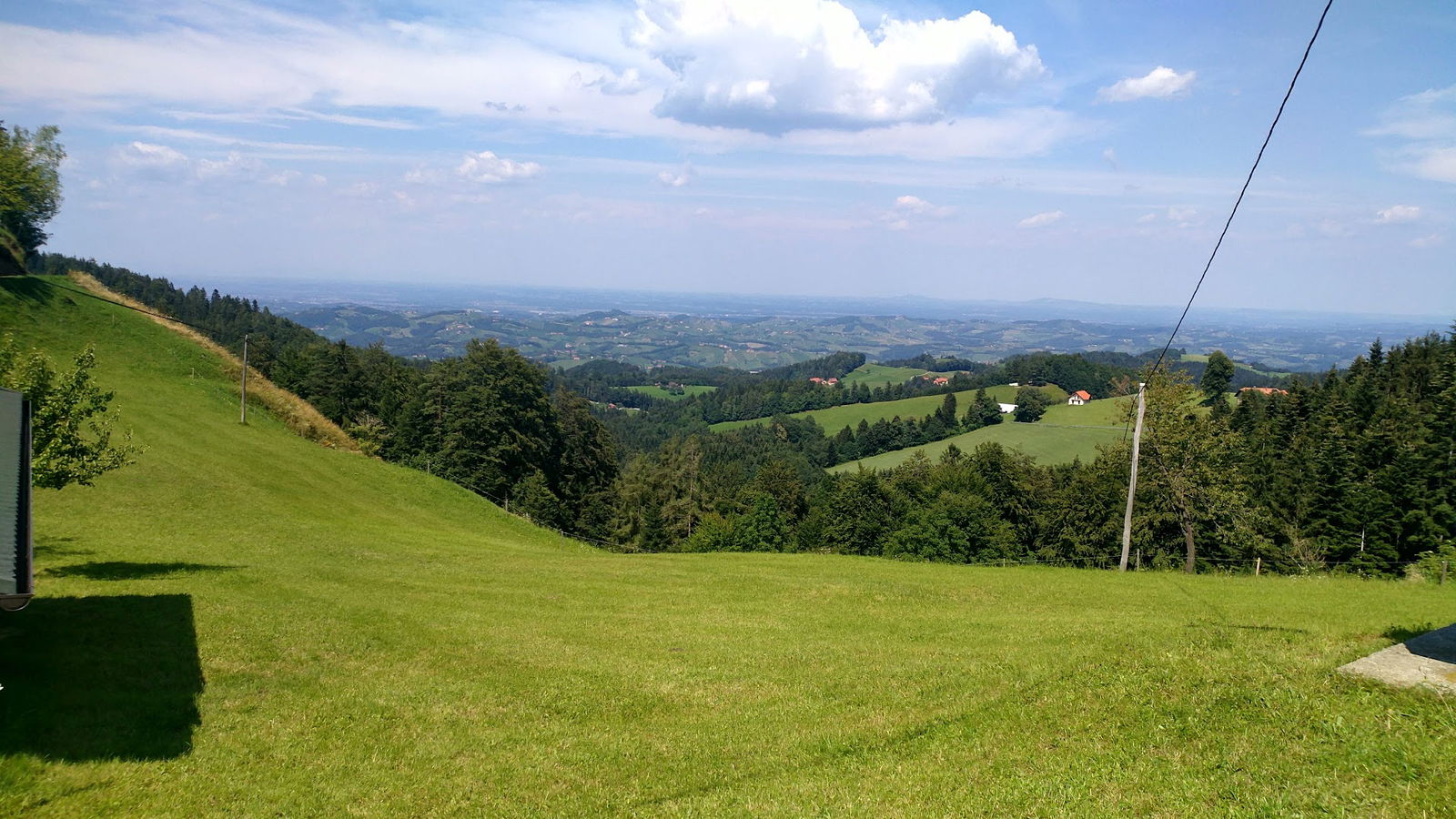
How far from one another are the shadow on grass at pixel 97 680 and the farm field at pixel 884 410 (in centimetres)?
13140

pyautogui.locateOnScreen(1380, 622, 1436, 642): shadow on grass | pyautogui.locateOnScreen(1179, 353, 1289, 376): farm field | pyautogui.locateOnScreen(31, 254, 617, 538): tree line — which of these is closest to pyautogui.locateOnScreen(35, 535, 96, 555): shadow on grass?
pyautogui.locateOnScreen(1380, 622, 1436, 642): shadow on grass

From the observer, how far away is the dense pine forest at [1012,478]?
44406 mm

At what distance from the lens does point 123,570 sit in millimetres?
19031

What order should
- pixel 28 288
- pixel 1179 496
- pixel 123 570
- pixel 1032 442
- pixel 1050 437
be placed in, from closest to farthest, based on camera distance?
pixel 123 570
pixel 1179 496
pixel 28 288
pixel 1032 442
pixel 1050 437

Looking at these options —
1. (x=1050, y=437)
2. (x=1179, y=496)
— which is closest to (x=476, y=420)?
(x=1179, y=496)

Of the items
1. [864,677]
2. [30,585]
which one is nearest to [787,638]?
[864,677]

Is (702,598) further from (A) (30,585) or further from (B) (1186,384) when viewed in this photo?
(B) (1186,384)

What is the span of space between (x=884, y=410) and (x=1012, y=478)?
87786 mm

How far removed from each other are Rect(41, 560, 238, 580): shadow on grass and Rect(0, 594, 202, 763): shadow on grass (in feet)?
11.1

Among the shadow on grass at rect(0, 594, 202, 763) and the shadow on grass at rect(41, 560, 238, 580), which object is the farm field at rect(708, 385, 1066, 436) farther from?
the shadow on grass at rect(0, 594, 202, 763)

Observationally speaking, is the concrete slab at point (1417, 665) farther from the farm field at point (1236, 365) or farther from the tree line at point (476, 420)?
the farm field at point (1236, 365)

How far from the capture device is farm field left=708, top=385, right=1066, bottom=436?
144625 mm

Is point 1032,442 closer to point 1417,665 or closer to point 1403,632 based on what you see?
point 1403,632

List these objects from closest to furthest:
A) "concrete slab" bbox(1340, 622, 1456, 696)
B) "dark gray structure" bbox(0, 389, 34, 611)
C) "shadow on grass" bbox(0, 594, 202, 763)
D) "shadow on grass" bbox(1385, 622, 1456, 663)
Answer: "dark gray structure" bbox(0, 389, 34, 611) → "shadow on grass" bbox(0, 594, 202, 763) → "concrete slab" bbox(1340, 622, 1456, 696) → "shadow on grass" bbox(1385, 622, 1456, 663)
